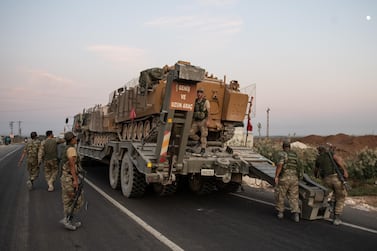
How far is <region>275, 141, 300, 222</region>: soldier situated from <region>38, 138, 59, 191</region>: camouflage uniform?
6.60m

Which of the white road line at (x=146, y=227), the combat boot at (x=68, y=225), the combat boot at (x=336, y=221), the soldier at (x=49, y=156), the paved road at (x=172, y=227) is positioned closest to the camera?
the white road line at (x=146, y=227)

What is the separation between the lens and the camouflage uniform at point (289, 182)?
660 centimetres

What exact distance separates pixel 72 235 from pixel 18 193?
474 cm

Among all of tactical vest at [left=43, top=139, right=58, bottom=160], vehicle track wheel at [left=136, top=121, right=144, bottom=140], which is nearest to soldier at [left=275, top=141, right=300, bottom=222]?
vehicle track wheel at [left=136, top=121, right=144, bottom=140]

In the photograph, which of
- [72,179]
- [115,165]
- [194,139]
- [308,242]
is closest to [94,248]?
[72,179]

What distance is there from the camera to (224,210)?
7.49 m

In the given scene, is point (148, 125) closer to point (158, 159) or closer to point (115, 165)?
point (115, 165)

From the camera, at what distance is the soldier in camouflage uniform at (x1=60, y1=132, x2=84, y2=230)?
18.8 ft

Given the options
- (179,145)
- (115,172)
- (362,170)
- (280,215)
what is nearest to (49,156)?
(115,172)

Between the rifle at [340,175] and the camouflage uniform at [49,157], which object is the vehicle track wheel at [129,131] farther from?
the rifle at [340,175]

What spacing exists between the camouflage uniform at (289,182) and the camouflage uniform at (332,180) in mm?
553

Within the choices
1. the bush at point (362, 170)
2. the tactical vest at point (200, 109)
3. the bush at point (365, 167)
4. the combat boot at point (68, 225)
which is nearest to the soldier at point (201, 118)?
the tactical vest at point (200, 109)

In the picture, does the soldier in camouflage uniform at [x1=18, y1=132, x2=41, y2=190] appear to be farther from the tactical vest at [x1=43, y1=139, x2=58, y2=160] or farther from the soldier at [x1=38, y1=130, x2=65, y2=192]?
the tactical vest at [x1=43, y1=139, x2=58, y2=160]

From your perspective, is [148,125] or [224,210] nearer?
[224,210]
